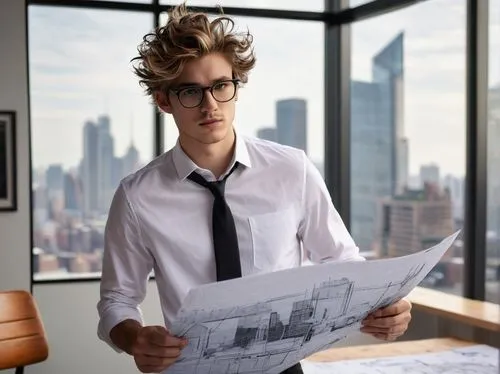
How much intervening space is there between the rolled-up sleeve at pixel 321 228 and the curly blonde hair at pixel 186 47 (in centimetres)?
27

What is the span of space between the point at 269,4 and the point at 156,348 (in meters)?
3.64

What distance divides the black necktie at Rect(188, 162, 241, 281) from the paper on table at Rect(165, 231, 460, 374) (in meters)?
0.23

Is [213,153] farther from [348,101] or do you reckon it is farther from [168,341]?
[348,101]

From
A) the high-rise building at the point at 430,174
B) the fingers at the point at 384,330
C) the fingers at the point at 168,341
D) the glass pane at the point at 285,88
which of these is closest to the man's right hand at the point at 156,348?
the fingers at the point at 168,341

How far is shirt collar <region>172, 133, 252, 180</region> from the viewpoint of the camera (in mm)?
1539

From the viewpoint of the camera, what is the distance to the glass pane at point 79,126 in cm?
423

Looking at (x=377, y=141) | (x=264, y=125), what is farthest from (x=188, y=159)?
(x=264, y=125)

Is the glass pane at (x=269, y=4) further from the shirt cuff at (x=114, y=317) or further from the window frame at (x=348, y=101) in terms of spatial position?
the shirt cuff at (x=114, y=317)

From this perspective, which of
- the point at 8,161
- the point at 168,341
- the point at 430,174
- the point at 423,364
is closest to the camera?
the point at 168,341

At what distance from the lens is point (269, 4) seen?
14.9 ft

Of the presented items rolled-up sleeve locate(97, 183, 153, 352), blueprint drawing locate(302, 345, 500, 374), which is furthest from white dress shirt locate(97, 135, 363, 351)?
blueprint drawing locate(302, 345, 500, 374)

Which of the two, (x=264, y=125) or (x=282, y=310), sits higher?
(x=264, y=125)

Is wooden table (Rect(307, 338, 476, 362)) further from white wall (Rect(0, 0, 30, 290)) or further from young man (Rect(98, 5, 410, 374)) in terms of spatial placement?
white wall (Rect(0, 0, 30, 290))

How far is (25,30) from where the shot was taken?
163 inches
